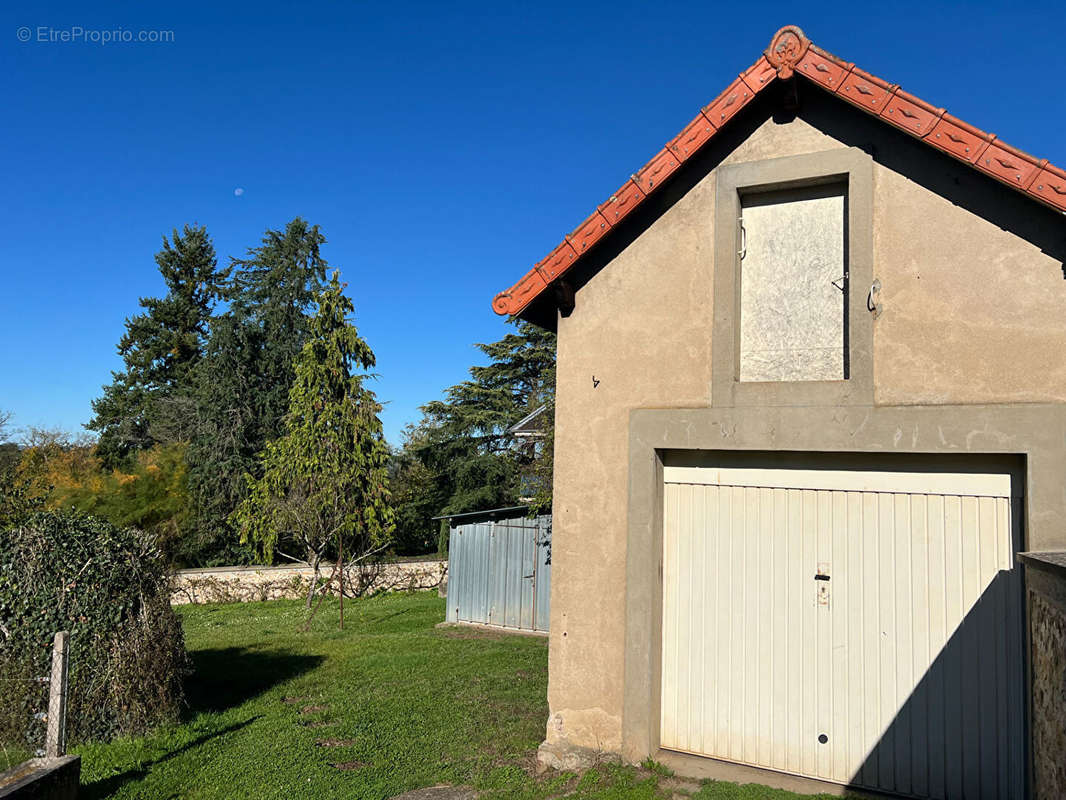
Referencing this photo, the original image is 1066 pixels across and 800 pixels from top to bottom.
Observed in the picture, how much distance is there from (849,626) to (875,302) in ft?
8.07

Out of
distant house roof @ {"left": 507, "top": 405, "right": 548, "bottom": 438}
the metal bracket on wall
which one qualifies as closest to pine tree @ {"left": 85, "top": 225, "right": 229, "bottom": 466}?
distant house roof @ {"left": 507, "top": 405, "right": 548, "bottom": 438}

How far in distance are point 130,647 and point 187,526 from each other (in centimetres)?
1803

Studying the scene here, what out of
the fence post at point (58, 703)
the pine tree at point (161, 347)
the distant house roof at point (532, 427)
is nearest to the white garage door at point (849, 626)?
the fence post at point (58, 703)

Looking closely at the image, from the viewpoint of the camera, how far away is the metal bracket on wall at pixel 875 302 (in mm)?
5246

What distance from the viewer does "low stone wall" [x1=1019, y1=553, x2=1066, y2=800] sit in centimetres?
368

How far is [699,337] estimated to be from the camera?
19.0 feet

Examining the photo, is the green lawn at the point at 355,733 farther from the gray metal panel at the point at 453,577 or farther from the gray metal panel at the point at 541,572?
the gray metal panel at the point at 453,577

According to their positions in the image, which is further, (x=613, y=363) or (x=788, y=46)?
(x=613, y=363)

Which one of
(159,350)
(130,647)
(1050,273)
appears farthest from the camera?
(159,350)

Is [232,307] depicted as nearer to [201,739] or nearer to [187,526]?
[187,526]

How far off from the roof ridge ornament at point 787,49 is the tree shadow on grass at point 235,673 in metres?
8.85

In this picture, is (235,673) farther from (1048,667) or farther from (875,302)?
(1048,667)

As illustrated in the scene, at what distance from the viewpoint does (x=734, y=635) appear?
18.6ft

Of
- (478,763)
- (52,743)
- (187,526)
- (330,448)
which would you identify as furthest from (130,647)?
(187,526)
